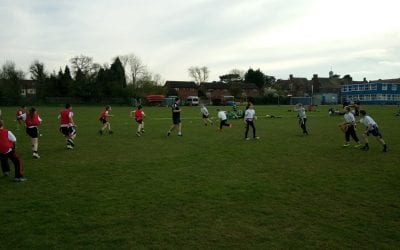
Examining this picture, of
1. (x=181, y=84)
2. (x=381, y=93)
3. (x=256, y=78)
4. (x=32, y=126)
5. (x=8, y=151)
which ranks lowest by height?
(x=8, y=151)

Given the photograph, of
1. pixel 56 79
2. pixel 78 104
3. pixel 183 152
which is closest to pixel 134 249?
pixel 183 152

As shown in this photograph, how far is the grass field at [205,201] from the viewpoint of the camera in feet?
18.0

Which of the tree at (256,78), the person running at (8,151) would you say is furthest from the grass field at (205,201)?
the tree at (256,78)

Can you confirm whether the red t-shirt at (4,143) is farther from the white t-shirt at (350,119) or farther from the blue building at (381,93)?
the blue building at (381,93)

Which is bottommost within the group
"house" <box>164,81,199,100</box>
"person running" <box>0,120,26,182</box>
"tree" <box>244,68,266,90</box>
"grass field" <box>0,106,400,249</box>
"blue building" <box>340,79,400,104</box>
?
"grass field" <box>0,106,400,249</box>

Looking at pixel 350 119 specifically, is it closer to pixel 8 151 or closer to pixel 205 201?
pixel 205 201

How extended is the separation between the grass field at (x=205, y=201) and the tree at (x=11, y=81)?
63.9 m

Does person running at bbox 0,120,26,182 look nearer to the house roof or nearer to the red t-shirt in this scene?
the red t-shirt

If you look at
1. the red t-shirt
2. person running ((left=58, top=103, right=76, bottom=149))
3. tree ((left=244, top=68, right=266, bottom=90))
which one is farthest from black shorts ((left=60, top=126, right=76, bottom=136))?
tree ((left=244, top=68, right=266, bottom=90))

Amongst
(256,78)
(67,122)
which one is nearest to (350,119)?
(67,122)

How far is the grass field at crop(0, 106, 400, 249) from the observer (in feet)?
18.0

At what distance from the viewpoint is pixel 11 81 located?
70312 millimetres

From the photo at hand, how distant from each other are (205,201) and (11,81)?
75.1 m

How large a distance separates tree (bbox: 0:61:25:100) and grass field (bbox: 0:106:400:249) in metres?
63.9
